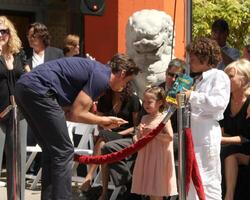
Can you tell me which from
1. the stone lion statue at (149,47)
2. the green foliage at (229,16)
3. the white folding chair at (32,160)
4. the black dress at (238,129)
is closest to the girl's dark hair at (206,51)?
the black dress at (238,129)

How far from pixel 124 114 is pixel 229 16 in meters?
10.3

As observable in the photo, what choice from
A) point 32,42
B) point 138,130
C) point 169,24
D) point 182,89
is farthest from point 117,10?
point 182,89

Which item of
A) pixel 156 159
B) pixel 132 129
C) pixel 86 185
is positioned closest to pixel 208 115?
pixel 156 159

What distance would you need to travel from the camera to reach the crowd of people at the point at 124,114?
19.9 ft

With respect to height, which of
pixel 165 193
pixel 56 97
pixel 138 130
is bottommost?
pixel 165 193

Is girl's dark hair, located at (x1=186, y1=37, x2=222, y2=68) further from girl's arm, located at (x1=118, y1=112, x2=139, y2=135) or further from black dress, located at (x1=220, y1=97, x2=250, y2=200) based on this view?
girl's arm, located at (x1=118, y1=112, x2=139, y2=135)

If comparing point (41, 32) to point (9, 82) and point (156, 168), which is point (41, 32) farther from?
point (156, 168)

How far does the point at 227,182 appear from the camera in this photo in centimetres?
717

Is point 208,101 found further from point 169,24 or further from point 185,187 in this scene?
point 169,24

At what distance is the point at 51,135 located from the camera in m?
6.09

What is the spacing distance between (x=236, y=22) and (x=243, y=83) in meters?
10.9

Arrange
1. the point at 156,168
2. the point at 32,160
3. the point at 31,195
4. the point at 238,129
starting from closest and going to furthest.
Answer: the point at 238,129 → the point at 156,168 → the point at 31,195 → the point at 32,160

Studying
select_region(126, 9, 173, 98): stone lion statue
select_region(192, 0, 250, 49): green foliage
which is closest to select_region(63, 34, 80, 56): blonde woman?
select_region(126, 9, 173, 98): stone lion statue

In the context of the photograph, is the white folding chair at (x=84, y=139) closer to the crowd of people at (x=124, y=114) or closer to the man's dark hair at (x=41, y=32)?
the crowd of people at (x=124, y=114)
